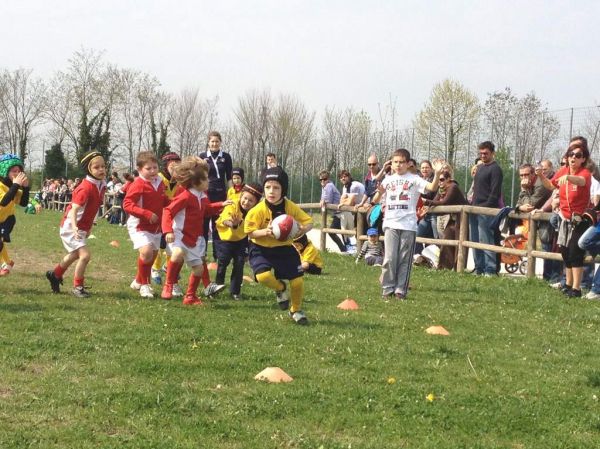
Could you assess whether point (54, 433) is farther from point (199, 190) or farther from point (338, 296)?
point (338, 296)

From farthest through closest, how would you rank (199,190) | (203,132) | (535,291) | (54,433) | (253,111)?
(203,132)
(253,111)
(535,291)
(199,190)
(54,433)

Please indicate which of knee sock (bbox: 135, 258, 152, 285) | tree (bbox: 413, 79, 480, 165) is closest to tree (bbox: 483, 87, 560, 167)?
tree (bbox: 413, 79, 480, 165)

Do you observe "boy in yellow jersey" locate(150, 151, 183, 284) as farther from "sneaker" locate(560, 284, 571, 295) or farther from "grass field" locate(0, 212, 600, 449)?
"sneaker" locate(560, 284, 571, 295)

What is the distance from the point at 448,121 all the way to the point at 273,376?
32.0 metres

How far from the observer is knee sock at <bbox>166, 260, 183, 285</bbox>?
9.77 m

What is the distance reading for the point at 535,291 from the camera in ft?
39.1

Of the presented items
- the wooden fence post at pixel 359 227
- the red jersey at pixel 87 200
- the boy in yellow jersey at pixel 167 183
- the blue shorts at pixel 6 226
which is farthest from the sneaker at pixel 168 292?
the wooden fence post at pixel 359 227

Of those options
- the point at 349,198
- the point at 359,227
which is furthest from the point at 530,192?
the point at 349,198

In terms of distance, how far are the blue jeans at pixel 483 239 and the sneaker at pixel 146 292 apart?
6523 millimetres

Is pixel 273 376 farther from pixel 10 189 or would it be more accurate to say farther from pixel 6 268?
pixel 6 268

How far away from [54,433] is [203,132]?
55870mm

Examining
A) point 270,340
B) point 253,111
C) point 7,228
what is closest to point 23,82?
point 253,111

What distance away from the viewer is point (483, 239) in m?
14.2

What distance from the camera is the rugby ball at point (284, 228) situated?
8.20 meters
